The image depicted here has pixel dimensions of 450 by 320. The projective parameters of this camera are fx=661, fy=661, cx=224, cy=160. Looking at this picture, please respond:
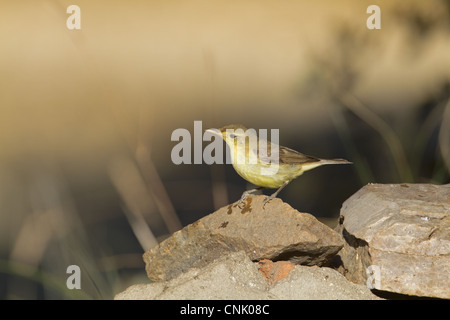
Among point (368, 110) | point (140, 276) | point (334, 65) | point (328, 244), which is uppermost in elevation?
point (334, 65)

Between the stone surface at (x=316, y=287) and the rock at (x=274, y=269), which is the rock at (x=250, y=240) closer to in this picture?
the rock at (x=274, y=269)

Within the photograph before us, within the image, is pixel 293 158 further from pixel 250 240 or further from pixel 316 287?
pixel 316 287

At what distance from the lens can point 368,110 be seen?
5.94 m

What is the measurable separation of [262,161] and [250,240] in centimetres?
86

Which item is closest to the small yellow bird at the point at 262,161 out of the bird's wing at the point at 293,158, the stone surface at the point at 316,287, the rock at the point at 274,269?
the bird's wing at the point at 293,158

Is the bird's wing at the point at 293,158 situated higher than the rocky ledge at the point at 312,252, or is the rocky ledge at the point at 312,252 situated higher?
the bird's wing at the point at 293,158

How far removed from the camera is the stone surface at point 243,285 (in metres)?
3.77

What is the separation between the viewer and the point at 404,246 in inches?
154

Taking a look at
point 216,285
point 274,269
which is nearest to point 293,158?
point 274,269

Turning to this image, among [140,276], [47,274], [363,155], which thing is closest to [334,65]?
[363,155]

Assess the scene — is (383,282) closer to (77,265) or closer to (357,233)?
(357,233)

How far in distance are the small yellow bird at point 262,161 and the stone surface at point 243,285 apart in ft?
2.72

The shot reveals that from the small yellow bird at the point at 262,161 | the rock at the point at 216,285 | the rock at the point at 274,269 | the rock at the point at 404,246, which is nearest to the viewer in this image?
the rock at the point at 216,285

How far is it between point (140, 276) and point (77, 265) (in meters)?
0.84
